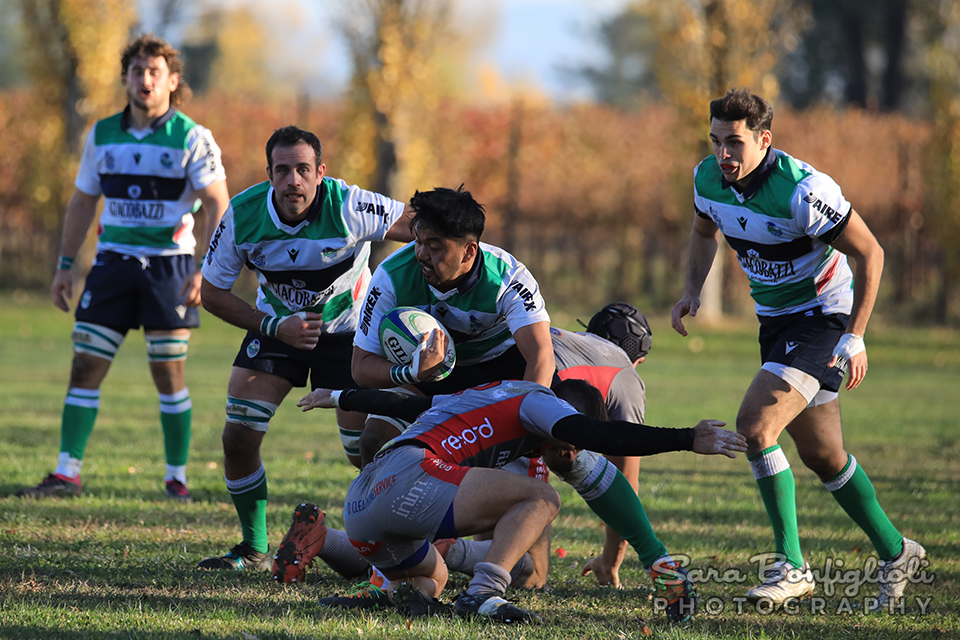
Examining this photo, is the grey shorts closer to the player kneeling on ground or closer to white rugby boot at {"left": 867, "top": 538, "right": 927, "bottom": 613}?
the player kneeling on ground

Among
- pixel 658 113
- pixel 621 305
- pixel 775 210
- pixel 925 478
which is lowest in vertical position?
pixel 925 478

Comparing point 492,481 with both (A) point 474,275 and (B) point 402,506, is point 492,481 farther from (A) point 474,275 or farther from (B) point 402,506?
(A) point 474,275

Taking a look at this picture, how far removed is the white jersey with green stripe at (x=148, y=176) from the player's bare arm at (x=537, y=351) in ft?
10.1

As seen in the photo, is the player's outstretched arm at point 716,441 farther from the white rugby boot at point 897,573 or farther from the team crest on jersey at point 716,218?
the team crest on jersey at point 716,218

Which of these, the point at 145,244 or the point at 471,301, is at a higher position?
the point at 145,244

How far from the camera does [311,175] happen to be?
5.27m

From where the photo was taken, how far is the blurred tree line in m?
22.0

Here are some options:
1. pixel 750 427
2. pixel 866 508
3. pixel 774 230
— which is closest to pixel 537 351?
pixel 750 427

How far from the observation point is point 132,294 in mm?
6953

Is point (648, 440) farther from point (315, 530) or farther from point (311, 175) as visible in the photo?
point (311, 175)

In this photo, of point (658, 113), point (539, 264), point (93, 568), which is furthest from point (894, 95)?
point (93, 568)

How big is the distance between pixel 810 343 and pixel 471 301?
172 centimetres

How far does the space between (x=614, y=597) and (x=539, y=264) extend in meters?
22.5

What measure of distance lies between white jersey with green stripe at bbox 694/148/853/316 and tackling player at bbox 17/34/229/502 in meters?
3.33
